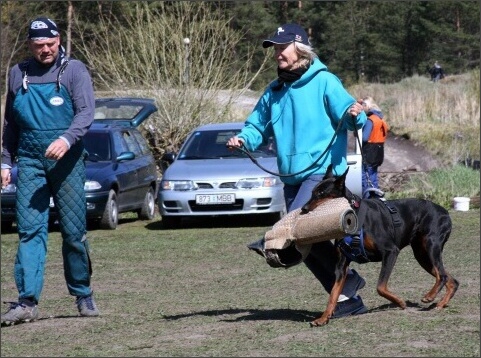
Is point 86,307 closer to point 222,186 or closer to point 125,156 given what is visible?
point 222,186

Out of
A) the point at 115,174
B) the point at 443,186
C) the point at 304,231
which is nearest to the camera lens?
the point at 304,231

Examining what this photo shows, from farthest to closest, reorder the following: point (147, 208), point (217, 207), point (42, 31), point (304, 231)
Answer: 1. point (147, 208)
2. point (217, 207)
3. point (42, 31)
4. point (304, 231)

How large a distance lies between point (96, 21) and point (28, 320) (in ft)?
94.6

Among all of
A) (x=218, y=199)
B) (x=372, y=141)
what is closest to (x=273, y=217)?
(x=218, y=199)

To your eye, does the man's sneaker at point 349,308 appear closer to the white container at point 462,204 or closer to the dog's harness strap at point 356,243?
the dog's harness strap at point 356,243

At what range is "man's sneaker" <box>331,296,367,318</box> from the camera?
7195 millimetres

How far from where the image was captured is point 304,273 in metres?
10.5

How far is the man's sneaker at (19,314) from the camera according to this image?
289 inches

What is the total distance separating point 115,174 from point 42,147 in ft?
28.1

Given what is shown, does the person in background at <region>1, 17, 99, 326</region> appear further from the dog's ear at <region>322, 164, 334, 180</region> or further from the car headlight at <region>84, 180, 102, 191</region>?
the car headlight at <region>84, 180, 102, 191</region>

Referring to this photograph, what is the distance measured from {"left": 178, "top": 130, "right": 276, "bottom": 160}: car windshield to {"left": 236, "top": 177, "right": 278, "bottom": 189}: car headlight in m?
0.86

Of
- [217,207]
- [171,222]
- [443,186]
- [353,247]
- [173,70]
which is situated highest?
[353,247]

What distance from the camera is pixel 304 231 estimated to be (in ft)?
22.5

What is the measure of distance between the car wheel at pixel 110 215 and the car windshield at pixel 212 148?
1299mm
